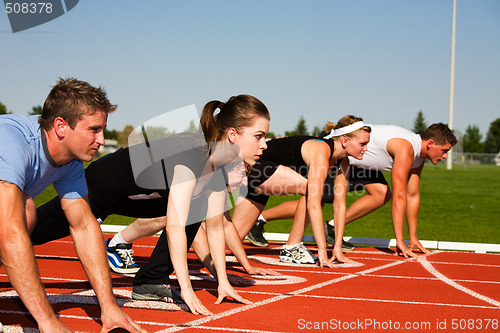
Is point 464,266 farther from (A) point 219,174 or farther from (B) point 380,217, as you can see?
(B) point 380,217

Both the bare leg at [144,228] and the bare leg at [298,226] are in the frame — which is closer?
the bare leg at [144,228]

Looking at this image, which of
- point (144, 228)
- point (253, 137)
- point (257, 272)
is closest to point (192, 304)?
point (253, 137)

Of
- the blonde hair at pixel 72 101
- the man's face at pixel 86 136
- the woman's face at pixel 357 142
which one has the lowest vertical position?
the woman's face at pixel 357 142

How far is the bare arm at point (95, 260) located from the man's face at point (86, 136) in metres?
0.43

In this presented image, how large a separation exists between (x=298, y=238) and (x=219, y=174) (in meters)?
2.49

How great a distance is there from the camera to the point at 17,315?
3.82 metres

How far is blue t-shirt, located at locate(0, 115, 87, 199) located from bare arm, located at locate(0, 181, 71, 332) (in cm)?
10

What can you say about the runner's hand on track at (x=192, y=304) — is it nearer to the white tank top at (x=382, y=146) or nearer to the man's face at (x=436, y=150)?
the white tank top at (x=382, y=146)

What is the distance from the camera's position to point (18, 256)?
2916mm

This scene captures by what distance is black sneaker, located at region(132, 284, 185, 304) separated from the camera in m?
4.24

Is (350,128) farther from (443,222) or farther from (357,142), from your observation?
(443,222)

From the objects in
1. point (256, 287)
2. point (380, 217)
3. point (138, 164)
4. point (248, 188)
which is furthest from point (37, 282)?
point (380, 217)

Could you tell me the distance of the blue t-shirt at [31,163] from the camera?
2971mm

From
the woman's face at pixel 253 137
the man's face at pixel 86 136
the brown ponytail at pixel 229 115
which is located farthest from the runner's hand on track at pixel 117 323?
the woman's face at pixel 253 137
